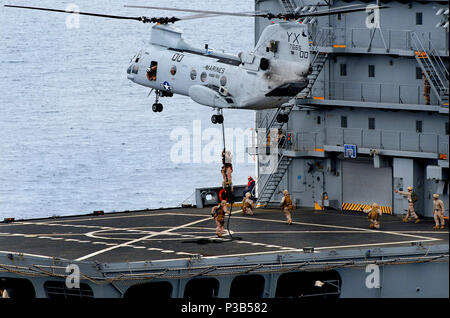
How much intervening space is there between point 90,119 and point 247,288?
350ft

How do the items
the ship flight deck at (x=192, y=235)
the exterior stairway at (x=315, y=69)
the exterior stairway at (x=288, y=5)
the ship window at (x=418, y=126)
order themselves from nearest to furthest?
the ship flight deck at (x=192, y=235) → the ship window at (x=418, y=126) → the exterior stairway at (x=315, y=69) → the exterior stairway at (x=288, y=5)

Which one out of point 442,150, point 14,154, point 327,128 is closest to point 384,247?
point 442,150

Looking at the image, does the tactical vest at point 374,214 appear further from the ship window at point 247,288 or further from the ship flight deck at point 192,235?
the ship window at point 247,288

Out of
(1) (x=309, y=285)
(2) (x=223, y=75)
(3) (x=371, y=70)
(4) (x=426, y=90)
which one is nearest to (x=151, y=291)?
(1) (x=309, y=285)

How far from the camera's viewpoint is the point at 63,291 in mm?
36812

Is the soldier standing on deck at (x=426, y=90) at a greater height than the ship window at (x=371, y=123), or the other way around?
the soldier standing on deck at (x=426, y=90)

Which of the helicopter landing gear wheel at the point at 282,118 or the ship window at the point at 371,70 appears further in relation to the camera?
the helicopter landing gear wheel at the point at 282,118

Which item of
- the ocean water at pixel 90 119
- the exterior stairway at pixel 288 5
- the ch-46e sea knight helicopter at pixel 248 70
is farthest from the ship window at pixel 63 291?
the ocean water at pixel 90 119

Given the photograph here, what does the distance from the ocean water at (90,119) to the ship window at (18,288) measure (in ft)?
198

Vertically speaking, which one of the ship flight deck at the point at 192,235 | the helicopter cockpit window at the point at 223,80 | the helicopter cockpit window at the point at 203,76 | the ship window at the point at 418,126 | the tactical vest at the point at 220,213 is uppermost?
the helicopter cockpit window at the point at 203,76

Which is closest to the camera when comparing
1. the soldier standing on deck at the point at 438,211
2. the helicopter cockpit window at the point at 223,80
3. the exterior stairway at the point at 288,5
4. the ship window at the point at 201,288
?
the ship window at the point at 201,288

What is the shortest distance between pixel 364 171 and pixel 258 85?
7016 mm

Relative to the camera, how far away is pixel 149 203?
352 feet

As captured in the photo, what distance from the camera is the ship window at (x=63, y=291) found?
36.3 meters
